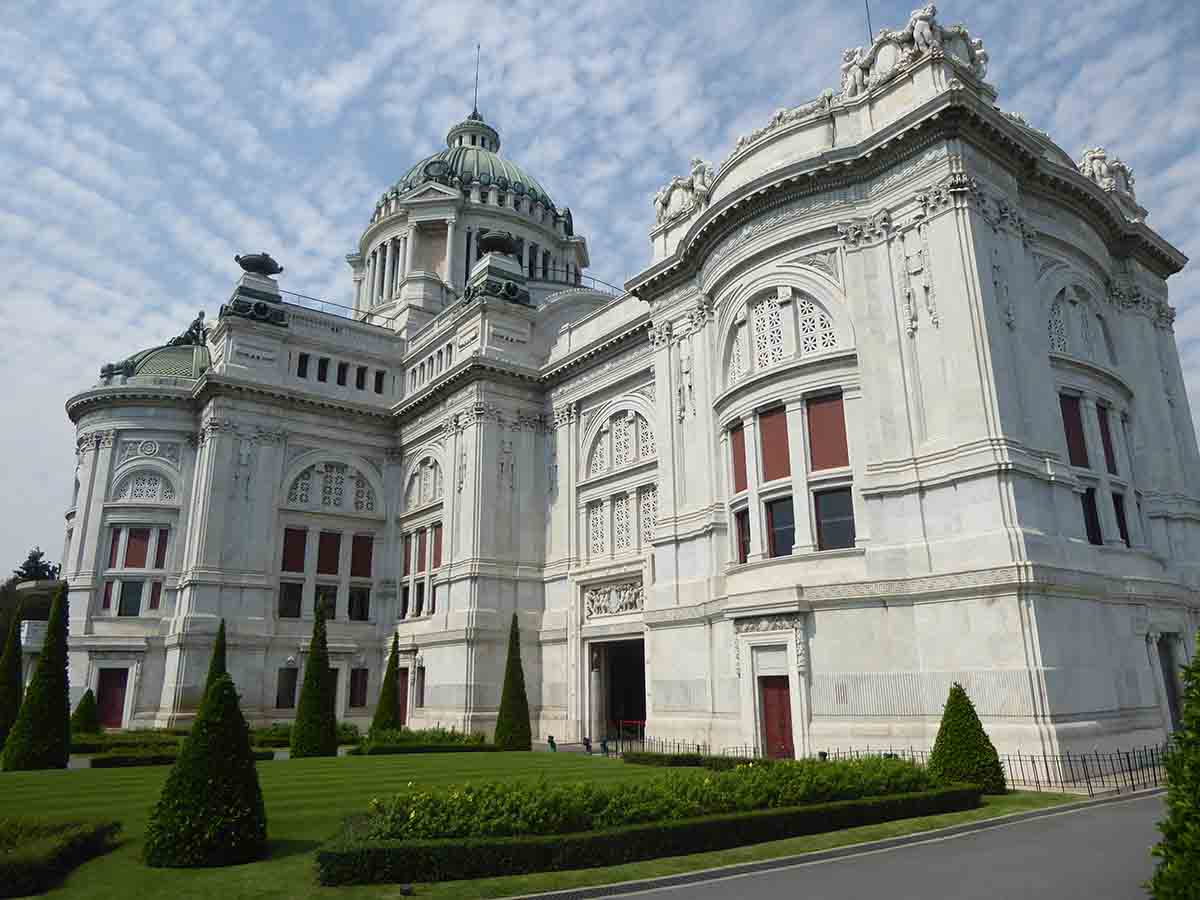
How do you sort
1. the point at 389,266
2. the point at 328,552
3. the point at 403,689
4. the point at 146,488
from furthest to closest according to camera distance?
the point at 389,266, the point at 146,488, the point at 328,552, the point at 403,689

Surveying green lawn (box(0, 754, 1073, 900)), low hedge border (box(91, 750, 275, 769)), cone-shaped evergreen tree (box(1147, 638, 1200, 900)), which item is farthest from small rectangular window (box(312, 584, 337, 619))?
cone-shaped evergreen tree (box(1147, 638, 1200, 900))

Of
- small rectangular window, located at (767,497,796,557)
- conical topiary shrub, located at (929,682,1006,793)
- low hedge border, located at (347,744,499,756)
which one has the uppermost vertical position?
small rectangular window, located at (767,497,796,557)

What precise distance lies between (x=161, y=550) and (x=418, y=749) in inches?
988

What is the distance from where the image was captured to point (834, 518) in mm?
27844

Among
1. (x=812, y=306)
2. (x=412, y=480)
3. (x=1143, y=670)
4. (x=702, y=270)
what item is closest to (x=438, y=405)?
(x=412, y=480)

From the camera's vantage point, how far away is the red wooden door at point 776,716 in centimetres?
2683

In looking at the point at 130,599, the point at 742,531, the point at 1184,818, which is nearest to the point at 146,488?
the point at 130,599

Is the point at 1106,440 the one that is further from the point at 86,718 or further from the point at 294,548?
the point at 86,718

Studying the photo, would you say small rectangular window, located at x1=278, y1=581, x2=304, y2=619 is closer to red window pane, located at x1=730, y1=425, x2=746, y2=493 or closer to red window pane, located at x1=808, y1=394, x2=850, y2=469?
red window pane, located at x1=730, y1=425, x2=746, y2=493

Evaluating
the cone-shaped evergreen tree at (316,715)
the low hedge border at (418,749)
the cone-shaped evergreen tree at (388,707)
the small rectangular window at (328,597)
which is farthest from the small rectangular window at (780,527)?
the small rectangular window at (328,597)

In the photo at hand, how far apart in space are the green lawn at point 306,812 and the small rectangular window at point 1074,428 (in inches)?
517

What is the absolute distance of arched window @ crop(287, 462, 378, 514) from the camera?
5084 cm

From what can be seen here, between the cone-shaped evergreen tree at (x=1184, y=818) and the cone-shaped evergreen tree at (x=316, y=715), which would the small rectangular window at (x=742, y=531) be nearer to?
the cone-shaped evergreen tree at (x=316, y=715)

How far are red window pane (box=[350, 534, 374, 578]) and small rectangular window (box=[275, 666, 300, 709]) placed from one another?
6.80 m
